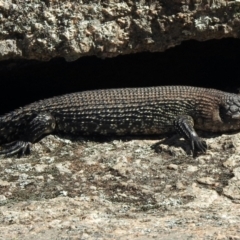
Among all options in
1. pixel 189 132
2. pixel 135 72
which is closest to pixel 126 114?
pixel 189 132

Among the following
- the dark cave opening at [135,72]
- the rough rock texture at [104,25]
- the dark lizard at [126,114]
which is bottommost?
the dark lizard at [126,114]

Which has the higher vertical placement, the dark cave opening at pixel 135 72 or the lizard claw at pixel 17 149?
the dark cave opening at pixel 135 72

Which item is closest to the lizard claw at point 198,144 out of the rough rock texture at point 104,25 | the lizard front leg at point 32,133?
the rough rock texture at point 104,25

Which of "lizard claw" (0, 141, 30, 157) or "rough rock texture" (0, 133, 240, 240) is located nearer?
"rough rock texture" (0, 133, 240, 240)

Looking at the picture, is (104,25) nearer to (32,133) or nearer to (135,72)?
(32,133)

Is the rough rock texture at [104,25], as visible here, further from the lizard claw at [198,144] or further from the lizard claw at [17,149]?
the lizard claw at [198,144]

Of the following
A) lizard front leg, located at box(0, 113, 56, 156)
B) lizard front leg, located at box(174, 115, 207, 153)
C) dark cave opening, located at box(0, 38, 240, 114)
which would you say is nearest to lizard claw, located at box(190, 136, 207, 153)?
lizard front leg, located at box(174, 115, 207, 153)

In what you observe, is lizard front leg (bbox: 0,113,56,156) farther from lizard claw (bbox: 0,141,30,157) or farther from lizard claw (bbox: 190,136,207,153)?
lizard claw (bbox: 190,136,207,153)
